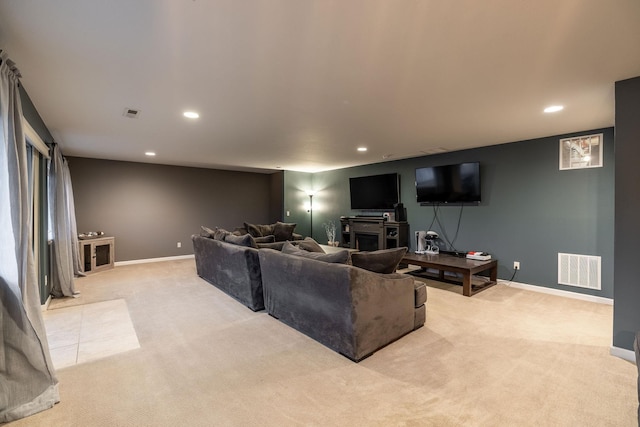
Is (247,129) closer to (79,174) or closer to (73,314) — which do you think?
(73,314)

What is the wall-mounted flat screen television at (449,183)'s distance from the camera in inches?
195

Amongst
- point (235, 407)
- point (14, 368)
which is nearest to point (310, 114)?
point (235, 407)

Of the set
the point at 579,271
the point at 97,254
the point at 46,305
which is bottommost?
the point at 46,305

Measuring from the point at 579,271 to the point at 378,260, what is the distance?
11.2 ft

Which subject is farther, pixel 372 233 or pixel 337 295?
pixel 372 233

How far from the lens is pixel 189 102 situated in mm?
2816

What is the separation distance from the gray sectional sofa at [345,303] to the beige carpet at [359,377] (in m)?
0.13

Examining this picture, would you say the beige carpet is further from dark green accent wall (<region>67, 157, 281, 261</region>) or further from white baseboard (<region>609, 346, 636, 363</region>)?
dark green accent wall (<region>67, 157, 281, 261</region>)

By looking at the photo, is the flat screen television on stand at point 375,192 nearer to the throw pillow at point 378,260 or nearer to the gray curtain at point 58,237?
the throw pillow at point 378,260

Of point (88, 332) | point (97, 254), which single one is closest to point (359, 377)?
point (88, 332)

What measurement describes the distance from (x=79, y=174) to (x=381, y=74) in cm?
671

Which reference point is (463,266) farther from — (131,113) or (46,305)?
(46,305)

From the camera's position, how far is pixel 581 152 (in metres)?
→ 4.02

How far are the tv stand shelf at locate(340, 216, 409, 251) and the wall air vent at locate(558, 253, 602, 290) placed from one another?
2620 millimetres
